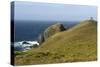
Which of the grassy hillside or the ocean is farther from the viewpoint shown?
the grassy hillside

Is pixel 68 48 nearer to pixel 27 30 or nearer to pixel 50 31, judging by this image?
pixel 50 31

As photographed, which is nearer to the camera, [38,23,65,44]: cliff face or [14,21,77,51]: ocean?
[14,21,77,51]: ocean

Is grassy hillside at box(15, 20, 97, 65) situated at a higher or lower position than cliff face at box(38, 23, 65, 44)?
lower

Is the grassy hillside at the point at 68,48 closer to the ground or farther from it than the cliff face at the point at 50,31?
closer to the ground

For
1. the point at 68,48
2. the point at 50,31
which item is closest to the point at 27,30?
the point at 50,31

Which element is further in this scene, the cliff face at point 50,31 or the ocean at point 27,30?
the cliff face at point 50,31

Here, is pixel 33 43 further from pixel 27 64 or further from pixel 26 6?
pixel 26 6
